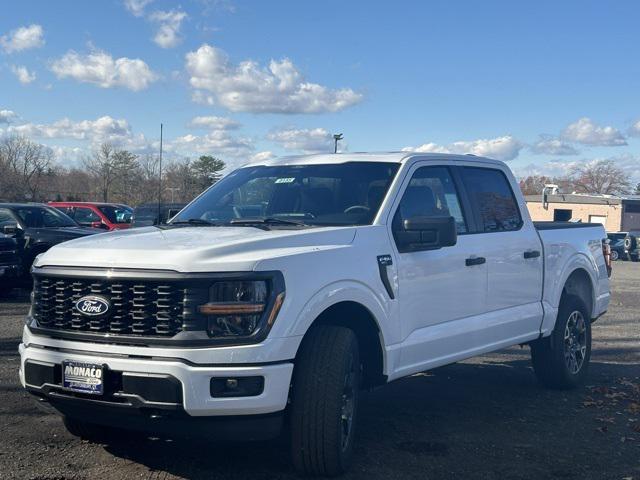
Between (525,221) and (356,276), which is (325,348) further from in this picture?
(525,221)

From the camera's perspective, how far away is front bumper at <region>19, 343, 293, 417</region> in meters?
3.89

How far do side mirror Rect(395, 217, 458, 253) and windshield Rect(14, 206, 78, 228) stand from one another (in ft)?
38.4

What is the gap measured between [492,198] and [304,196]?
1870 millimetres

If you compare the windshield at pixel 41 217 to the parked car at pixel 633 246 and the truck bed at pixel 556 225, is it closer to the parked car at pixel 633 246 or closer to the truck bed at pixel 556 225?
the truck bed at pixel 556 225

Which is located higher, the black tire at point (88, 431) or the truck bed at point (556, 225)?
the truck bed at point (556, 225)

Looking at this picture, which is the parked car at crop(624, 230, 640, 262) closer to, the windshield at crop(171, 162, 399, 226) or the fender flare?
the windshield at crop(171, 162, 399, 226)

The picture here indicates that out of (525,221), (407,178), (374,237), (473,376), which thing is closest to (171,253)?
(374,237)

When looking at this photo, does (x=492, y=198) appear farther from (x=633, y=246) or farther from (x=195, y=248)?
(x=633, y=246)

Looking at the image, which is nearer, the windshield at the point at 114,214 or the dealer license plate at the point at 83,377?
the dealer license plate at the point at 83,377

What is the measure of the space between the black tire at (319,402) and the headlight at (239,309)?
0.40 m

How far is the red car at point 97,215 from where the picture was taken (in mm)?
22078

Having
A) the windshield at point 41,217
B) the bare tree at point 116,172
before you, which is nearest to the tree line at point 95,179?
the bare tree at point 116,172

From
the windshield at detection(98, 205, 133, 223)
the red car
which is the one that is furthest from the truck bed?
the windshield at detection(98, 205, 133, 223)

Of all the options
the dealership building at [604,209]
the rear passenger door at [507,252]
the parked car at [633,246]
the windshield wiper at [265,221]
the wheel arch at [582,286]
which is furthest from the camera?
the dealership building at [604,209]
